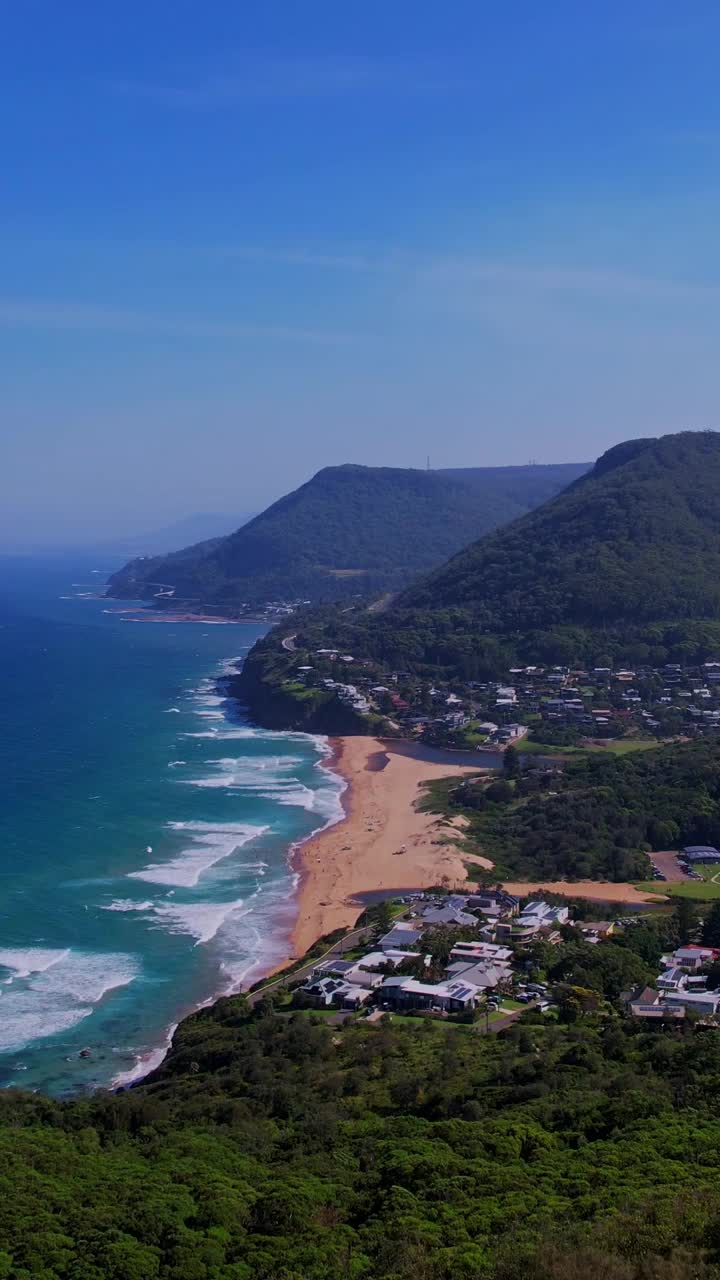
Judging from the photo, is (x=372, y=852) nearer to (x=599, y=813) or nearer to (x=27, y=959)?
(x=599, y=813)

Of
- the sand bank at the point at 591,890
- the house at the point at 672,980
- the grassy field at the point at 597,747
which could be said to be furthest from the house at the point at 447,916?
the grassy field at the point at 597,747

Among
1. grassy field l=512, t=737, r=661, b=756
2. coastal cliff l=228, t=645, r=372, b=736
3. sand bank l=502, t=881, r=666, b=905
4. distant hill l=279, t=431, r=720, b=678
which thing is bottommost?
sand bank l=502, t=881, r=666, b=905

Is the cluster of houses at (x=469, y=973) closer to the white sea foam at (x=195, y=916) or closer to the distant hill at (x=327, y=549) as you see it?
the white sea foam at (x=195, y=916)

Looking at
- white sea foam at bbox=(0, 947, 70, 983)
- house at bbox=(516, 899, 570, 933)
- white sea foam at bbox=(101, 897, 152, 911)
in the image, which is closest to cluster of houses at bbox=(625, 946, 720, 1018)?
house at bbox=(516, 899, 570, 933)

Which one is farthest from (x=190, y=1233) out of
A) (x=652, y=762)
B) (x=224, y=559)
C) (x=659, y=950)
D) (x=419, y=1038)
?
(x=224, y=559)

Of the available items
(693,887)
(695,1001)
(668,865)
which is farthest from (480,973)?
(668,865)

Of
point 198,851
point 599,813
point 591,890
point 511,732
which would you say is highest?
point 511,732

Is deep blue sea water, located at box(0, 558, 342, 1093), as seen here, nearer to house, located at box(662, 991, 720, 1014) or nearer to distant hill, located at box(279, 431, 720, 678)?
house, located at box(662, 991, 720, 1014)

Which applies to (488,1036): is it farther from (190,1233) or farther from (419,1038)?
(190,1233)
